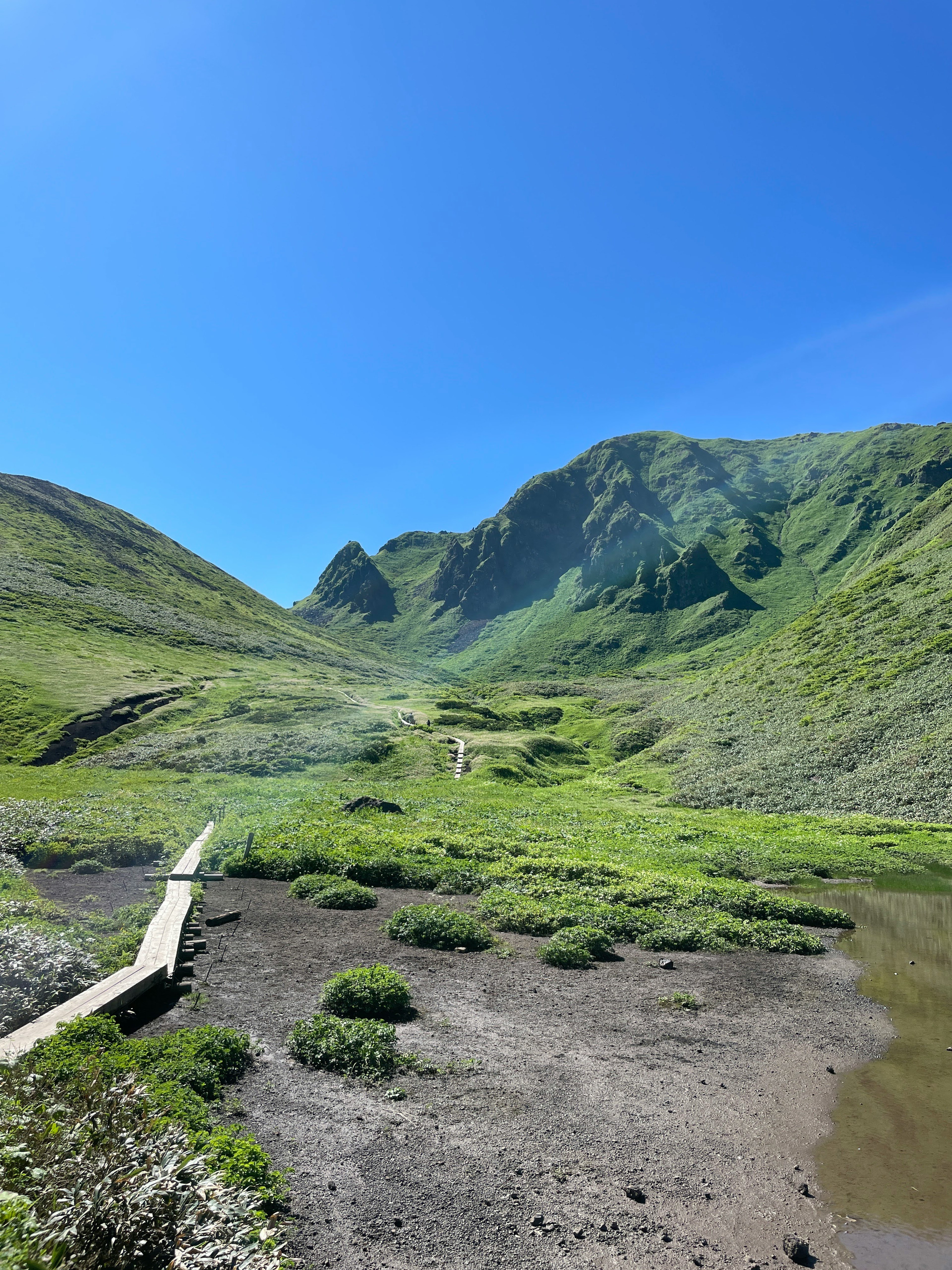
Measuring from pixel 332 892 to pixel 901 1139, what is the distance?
57.8ft

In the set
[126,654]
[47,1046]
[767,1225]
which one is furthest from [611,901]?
[126,654]

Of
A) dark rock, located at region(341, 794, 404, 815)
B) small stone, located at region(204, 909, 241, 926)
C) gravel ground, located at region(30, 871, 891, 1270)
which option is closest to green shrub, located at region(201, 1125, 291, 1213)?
gravel ground, located at region(30, 871, 891, 1270)

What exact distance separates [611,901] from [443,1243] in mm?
16493

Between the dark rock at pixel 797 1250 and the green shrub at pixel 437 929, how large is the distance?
11.9m

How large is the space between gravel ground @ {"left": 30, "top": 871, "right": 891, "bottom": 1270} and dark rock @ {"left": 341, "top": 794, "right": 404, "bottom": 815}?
21066 mm

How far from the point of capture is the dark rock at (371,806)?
127 ft

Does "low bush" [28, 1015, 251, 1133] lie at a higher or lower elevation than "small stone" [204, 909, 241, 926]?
higher

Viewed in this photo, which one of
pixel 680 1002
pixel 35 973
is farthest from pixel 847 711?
pixel 35 973

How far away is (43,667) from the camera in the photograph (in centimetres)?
8562

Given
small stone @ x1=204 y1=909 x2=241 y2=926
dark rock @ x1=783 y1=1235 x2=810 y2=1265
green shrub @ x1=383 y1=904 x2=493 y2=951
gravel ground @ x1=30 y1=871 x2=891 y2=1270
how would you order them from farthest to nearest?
small stone @ x1=204 y1=909 x2=241 y2=926 < green shrub @ x1=383 y1=904 x2=493 y2=951 < gravel ground @ x1=30 y1=871 x2=891 y2=1270 < dark rock @ x1=783 y1=1235 x2=810 y2=1265

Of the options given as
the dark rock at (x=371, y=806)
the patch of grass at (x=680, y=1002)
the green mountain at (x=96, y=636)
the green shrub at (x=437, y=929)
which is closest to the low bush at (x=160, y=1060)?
the green shrub at (x=437, y=929)

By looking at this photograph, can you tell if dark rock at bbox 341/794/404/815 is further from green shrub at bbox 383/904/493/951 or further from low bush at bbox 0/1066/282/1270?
low bush at bbox 0/1066/282/1270

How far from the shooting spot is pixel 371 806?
39156mm

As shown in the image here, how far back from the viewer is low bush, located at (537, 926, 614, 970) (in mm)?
17438
